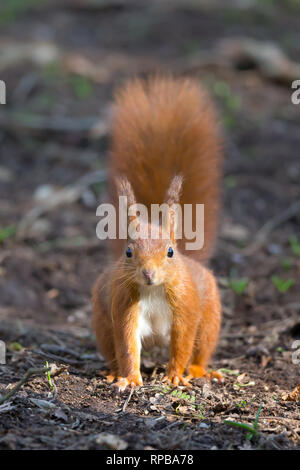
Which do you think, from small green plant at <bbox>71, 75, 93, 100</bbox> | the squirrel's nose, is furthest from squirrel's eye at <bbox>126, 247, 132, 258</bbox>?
small green plant at <bbox>71, 75, 93, 100</bbox>

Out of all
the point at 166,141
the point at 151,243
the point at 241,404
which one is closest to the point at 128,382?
the point at 241,404

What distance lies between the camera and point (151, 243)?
9.30 feet

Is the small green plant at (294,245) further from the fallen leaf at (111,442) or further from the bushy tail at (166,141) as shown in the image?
the fallen leaf at (111,442)

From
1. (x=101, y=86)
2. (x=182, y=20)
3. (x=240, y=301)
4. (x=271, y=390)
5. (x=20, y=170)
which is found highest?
(x=182, y=20)

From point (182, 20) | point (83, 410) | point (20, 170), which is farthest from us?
point (182, 20)

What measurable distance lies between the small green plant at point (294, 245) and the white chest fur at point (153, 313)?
6.57ft

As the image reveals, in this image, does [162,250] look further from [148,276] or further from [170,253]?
[148,276]

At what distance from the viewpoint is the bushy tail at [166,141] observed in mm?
3492

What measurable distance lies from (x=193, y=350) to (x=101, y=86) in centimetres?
488

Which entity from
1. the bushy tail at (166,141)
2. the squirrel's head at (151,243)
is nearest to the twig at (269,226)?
the bushy tail at (166,141)

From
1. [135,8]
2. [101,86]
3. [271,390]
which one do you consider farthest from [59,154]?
[135,8]

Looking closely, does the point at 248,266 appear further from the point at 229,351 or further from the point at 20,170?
the point at 20,170

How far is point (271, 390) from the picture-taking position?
3014mm

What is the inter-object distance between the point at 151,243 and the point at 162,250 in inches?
2.4
